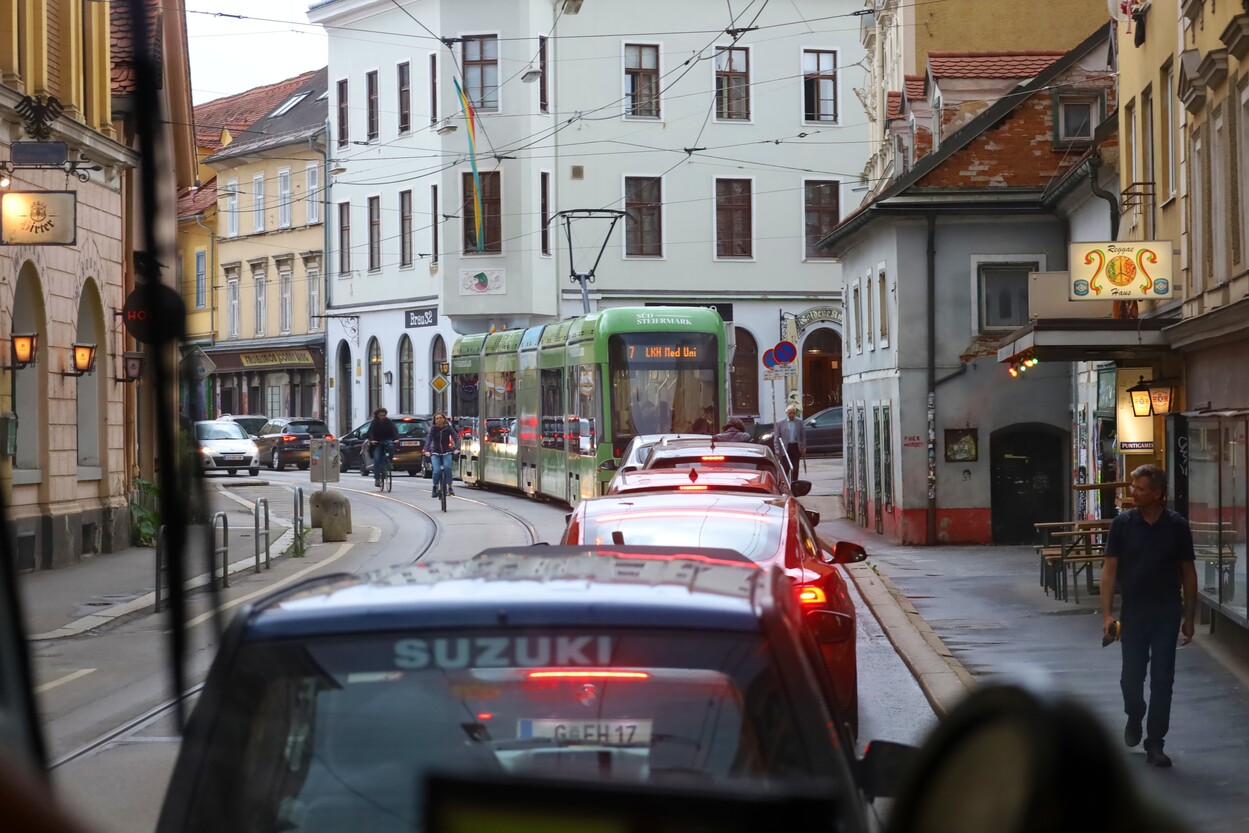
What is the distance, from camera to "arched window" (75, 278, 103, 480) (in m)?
25.4

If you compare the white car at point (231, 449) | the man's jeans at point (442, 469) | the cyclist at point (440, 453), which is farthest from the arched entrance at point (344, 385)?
the man's jeans at point (442, 469)

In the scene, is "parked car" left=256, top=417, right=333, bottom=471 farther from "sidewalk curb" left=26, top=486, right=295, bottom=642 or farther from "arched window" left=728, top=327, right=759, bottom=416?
"sidewalk curb" left=26, top=486, right=295, bottom=642

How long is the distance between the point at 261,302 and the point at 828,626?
60761 millimetres

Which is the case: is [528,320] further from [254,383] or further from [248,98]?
[248,98]

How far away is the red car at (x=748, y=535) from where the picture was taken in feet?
31.4

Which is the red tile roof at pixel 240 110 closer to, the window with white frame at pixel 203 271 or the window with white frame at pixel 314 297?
the window with white frame at pixel 203 271

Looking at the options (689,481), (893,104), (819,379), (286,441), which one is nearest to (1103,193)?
(893,104)

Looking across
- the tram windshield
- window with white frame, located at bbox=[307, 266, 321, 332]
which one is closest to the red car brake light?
the tram windshield

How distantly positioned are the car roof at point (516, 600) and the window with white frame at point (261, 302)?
65.4 meters

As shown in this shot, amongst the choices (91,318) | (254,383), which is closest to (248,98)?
(254,383)

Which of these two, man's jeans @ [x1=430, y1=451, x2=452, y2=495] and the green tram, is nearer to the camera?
the green tram

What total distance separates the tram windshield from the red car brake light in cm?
2599


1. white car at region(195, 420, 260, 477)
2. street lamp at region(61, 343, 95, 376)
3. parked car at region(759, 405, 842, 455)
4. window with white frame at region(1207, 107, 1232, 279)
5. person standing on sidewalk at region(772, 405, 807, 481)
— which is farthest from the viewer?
parked car at region(759, 405, 842, 455)

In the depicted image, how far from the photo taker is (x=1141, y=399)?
19703 millimetres
